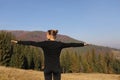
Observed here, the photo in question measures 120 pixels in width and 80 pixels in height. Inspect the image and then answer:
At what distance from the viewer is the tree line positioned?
323 feet

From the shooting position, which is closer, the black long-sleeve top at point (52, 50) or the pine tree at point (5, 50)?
the black long-sleeve top at point (52, 50)

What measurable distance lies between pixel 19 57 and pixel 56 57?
93.0 meters

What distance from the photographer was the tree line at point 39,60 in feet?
323

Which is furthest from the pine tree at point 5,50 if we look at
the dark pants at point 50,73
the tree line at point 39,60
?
the dark pants at point 50,73

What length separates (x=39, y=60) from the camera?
4473 inches

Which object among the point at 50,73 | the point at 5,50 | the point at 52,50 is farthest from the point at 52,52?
the point at 5,50

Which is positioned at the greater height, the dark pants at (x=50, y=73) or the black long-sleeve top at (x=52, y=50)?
the black long-sleeve top at (x=52, y=50)

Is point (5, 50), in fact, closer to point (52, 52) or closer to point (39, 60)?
point (39, 60)

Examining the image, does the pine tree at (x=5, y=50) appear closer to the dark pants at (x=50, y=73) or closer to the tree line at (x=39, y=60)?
the tree line at (x=39, y=60)

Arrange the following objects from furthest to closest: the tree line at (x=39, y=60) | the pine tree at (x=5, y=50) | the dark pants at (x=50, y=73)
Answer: the tree line at (x=39, y=60)
the pine tree at (x=5, y=50)
the dark pants at (x=50, y=73)

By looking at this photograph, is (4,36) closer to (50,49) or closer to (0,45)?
(0,45)

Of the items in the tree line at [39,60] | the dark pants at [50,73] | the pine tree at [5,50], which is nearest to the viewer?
the dark pants at [50,73]

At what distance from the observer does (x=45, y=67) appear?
29.8 feet

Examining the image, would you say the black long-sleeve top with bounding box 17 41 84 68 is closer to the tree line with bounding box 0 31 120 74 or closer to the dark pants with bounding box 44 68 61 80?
the dark pants with bounding box 44 68 61 80
